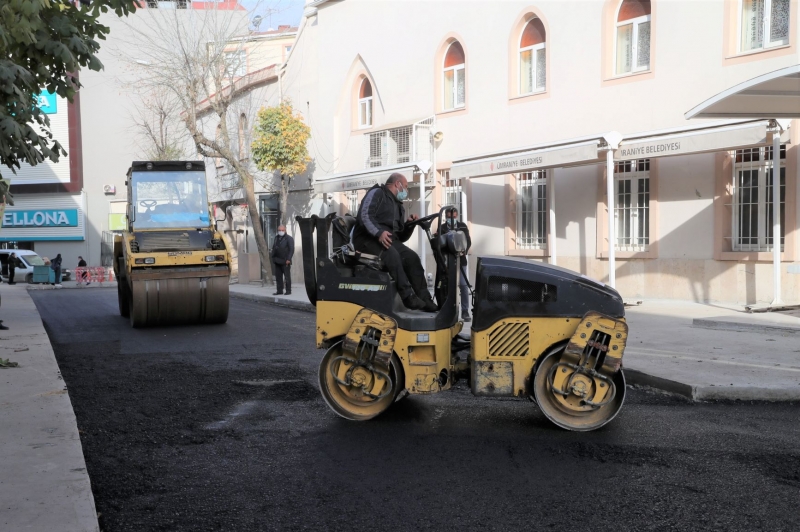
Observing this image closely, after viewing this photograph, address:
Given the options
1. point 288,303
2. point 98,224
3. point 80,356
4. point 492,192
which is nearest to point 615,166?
point 492,192

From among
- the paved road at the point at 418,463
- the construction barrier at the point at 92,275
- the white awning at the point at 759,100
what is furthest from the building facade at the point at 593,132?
the construction barrier at the point at 92,275

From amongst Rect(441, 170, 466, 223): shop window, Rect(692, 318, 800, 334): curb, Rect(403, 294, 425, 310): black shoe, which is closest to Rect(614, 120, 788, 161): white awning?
Rect(692, 318, 800, 334): curb

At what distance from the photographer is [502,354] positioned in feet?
21.8

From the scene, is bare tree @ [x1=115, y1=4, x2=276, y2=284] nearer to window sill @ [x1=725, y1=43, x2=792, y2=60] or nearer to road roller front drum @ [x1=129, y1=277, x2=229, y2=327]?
road roller front drum @ [x1=129, y1=277, x2=229, y2=327]

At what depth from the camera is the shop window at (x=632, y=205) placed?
17156 mm

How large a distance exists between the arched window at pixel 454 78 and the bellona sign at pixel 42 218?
111 ft

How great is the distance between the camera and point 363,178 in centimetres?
2244

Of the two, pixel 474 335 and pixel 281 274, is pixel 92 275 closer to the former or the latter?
pixel 281 274

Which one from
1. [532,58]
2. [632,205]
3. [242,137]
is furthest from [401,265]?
[242,137]

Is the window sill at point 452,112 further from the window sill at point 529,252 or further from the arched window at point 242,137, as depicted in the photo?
the arched window at point 242,137

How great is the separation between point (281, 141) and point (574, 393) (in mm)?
20552

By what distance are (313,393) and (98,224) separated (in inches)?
1799

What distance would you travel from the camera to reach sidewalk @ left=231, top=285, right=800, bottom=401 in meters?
7.98

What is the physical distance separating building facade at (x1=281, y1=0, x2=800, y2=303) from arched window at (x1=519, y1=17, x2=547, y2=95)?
0.04 meters
